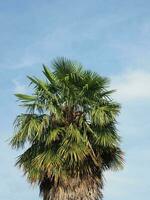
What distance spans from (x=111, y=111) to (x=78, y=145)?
80.7 inches

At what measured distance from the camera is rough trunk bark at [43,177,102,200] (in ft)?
79.7

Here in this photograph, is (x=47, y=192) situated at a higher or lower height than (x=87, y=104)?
lower

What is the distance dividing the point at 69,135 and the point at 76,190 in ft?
6.30

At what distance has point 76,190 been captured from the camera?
2436 cm

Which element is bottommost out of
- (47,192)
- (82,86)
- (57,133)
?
(47,192)

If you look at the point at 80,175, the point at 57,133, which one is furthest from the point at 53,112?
the point at 80,175

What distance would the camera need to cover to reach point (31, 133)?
25.3m

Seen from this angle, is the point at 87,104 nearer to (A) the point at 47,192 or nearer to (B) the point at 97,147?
(B) the point at 97,147

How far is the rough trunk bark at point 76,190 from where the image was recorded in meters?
24.3

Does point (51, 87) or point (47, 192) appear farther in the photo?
point (51, 87)

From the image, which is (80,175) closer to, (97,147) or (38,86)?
(97,147)

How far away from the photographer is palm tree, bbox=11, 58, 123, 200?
2439 cm

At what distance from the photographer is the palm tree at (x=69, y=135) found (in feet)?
80.0

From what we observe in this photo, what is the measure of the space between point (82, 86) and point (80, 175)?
11.8 ft
